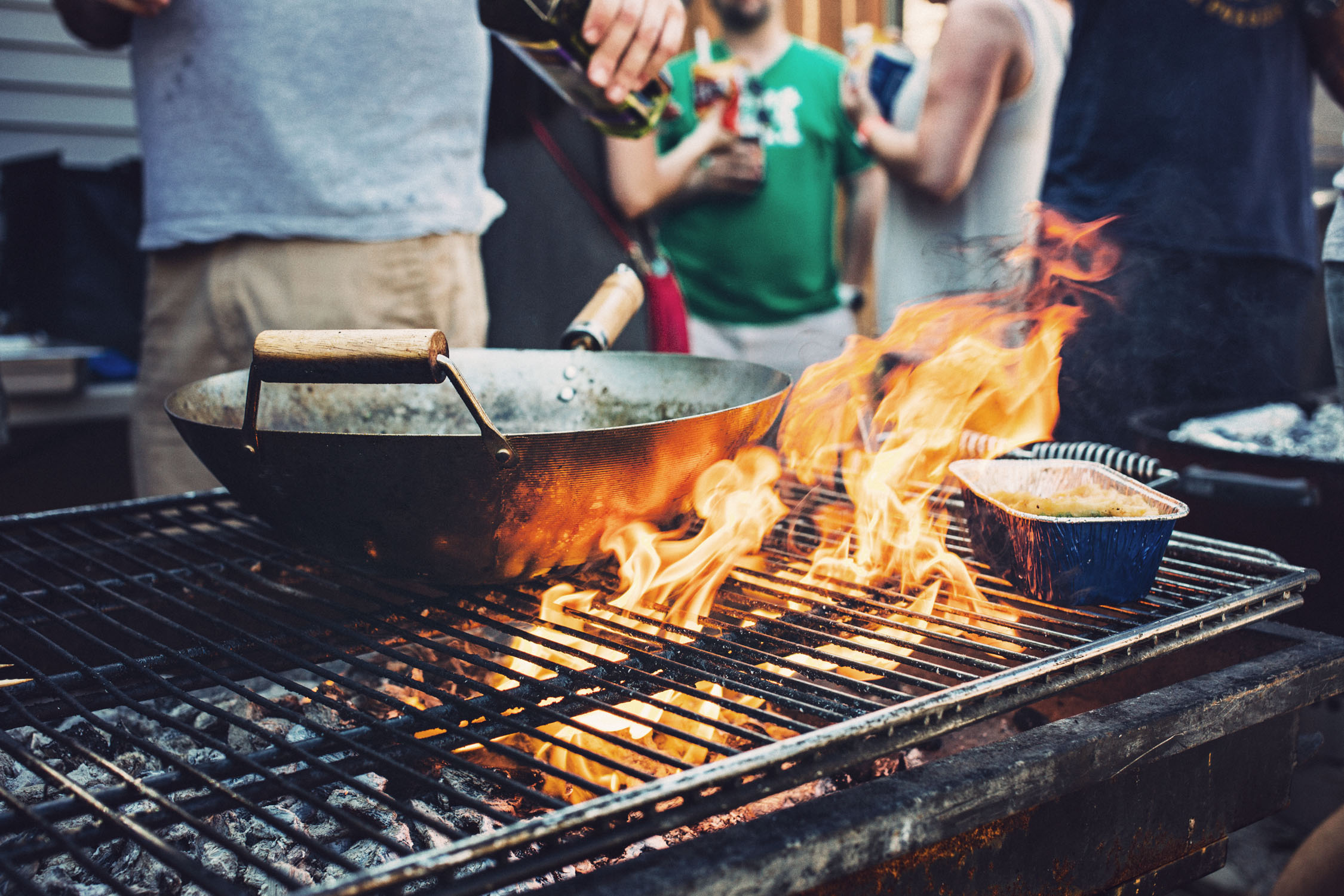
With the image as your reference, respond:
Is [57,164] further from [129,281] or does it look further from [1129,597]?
[1129,597]

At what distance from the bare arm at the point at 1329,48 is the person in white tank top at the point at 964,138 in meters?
0.66

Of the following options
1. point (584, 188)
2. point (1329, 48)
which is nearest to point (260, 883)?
point (584, 188)

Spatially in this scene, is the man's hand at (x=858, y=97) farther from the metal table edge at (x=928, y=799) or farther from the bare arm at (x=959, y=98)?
the metal table edge at (x=928, y=799)

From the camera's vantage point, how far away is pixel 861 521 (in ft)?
4.81

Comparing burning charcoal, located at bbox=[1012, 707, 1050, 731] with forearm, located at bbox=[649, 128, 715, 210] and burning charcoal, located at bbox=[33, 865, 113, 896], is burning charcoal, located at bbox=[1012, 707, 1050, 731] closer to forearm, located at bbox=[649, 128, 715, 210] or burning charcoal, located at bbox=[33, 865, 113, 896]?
burning charcoal, located at bbox=[33, 865, 113, 896]

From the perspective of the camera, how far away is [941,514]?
1582 mm

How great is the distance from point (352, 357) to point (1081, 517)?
93 centimetres

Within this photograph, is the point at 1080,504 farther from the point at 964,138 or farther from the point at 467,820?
the point at 964,138

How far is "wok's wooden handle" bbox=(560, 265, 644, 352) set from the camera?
5.18 ft

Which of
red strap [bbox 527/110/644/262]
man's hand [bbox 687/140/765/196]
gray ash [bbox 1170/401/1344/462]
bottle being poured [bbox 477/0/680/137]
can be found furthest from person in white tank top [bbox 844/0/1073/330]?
bottle being poured [bbox 477/0/680/137]

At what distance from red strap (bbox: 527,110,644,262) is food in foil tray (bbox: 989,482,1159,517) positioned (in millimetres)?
2005

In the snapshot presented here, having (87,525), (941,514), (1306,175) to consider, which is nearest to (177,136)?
(87,525)

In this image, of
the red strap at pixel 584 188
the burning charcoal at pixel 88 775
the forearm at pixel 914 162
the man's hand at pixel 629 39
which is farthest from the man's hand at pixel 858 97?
the burning charcoal at pixel 88 775

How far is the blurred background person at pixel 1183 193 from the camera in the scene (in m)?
2.46
